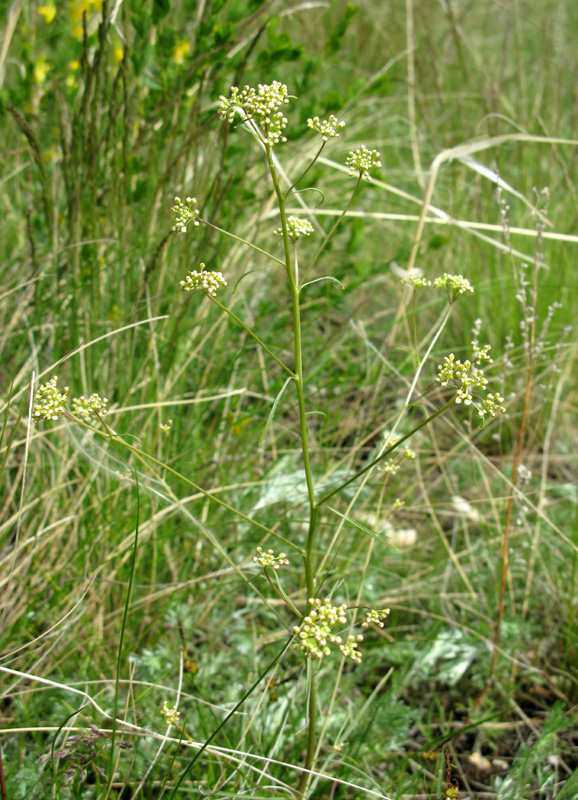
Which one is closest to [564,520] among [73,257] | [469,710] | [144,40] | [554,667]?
[554,667]

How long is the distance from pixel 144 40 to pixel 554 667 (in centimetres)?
201

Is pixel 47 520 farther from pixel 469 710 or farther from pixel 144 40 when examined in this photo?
pixel 144 40

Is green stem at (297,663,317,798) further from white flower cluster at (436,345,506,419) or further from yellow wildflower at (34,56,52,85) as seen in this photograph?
yellow wildflower at (34,56,52,85)

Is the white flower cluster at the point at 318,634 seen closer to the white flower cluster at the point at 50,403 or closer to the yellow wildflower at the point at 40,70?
the white flower cluster at the point at 50,403

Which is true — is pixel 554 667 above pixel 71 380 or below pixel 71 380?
below

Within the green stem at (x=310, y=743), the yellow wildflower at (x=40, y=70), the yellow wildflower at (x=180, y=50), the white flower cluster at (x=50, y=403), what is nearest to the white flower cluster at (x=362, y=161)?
the white flower cluster at (x=50, y=403)

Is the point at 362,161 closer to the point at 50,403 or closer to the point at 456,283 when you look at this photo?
the point at 456,283

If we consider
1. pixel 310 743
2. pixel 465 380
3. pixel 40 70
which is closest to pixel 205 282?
pixel 465 380

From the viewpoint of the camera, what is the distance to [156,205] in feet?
5.88

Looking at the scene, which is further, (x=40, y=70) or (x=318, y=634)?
(x=40, y=70)

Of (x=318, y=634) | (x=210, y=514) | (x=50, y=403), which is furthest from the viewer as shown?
(x=210, y=514)

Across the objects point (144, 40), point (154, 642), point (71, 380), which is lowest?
point (154, 642)

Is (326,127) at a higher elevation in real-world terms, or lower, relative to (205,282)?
higher

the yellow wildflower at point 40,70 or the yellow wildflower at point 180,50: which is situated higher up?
the yellow wildflower at point 180,50
